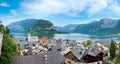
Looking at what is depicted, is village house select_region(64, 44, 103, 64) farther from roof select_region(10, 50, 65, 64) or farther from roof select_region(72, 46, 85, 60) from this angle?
roof select_region(10, 50, 65, 64)

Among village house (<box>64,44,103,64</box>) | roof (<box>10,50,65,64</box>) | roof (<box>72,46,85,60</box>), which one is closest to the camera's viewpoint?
roof (<box>10,50,65,64</box>)

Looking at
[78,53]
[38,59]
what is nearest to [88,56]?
[78,53]

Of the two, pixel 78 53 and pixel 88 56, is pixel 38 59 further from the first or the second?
pixel 78 53

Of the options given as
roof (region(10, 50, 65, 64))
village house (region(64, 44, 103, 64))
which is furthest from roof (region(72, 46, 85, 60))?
roof (region(10, 50, 65, 64))

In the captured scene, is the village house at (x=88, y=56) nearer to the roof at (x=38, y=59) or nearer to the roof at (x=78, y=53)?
the roof at (x=78, y=53)

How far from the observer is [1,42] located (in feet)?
119

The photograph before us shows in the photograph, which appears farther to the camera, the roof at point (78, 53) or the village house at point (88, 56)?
the roof at point (78, 53)

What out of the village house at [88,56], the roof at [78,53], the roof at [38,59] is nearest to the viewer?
the roof at [38,59]

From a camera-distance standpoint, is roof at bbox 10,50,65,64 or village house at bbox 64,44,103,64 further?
village house at bbox 64,44,103,64

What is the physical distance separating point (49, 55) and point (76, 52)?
30.9m

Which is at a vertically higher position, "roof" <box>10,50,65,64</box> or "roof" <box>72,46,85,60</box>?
"roof" <box>10,50,65,64</box>

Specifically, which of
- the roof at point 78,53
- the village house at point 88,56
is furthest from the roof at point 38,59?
the roof at point 78,53

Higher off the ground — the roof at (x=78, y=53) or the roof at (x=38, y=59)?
the roof at (x=38, y=59)

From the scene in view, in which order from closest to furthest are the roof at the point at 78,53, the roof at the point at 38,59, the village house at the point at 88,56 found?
the roof at the point at 38,59
the village house at the point at 88,56
the roof at the point at 78,53
